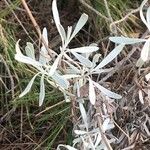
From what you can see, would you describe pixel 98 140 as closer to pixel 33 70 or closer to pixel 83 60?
pixel 83 60

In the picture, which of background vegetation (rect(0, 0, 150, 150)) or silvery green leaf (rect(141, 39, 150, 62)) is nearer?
silvery green leaf (rect(141, 39, 150, 62))

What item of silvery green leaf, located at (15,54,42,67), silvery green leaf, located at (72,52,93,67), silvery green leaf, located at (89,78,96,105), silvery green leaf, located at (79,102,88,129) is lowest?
silvery green leaf, located at (79,102,88,129)

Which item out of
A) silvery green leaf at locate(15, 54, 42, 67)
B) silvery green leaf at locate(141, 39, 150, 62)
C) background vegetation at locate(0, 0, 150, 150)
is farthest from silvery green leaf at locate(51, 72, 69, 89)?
background vegetation at locate(0, 0, 150, 150)

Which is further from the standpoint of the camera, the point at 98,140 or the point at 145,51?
the point at 98,140

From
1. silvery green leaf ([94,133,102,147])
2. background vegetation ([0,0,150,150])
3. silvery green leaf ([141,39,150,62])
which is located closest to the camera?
silvery green leaf ([141,39,150,62])

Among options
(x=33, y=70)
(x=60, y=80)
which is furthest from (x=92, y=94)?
(x=33, y=70)

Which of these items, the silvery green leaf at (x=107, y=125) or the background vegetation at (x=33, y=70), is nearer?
the silvery green leaf at (x=107, y=125)

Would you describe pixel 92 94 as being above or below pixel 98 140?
above

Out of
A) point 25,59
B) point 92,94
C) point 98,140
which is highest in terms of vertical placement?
point 25,59

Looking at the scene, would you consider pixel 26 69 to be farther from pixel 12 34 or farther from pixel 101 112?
pixel 101 112

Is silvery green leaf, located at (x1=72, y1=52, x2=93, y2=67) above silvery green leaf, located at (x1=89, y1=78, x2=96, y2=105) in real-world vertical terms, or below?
above

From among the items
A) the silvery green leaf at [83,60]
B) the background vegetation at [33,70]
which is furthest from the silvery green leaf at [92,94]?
the background vegetation at [33,70]

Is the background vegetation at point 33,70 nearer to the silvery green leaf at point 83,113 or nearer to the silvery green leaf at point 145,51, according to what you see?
the silvery green leaf at point 83,113

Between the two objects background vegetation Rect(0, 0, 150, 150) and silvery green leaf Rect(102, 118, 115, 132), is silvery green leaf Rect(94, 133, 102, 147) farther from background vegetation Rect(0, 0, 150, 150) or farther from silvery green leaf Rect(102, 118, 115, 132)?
background vegetation Rect(0, 0, 150, 150)
